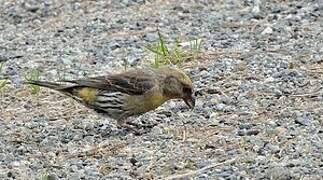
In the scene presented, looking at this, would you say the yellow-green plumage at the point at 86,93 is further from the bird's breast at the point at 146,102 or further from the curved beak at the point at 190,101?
the curved beak at the point at 190,101

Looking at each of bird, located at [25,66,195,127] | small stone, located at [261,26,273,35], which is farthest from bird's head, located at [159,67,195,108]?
small stone, located at [261,26,273,35]

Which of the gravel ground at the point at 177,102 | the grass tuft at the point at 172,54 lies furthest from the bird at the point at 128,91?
the grass tuft at the point at 172,54

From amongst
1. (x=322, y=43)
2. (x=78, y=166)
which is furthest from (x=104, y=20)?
(x=78, y=166)

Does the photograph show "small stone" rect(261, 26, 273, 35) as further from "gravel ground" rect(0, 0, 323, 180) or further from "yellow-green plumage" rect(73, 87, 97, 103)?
"yellow-green plumage" rect(73, 87, 97, 103)

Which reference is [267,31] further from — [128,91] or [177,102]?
[128,91]

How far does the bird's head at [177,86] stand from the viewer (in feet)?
27.4

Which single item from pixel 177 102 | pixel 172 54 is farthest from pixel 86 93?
pixel 172 54

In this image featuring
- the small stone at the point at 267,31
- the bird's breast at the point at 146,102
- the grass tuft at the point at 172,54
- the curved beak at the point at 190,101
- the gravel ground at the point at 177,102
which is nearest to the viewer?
the gravel ground at the point at 177,102

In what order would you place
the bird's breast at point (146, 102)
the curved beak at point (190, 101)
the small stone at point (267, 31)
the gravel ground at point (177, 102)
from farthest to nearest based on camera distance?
the small stone at point (267, 31) → the curved beak at point (190, 101) → the bird's breast at point (146, 102) → the gravel ground at point (177, 102)

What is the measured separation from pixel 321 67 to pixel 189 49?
5.39ft

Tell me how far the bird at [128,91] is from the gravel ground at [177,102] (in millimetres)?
185

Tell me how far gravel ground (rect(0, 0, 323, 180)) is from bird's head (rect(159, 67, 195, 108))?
0.21m

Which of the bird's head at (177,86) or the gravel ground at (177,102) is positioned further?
the bird's head at (177,86)

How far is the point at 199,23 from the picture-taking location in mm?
11633
